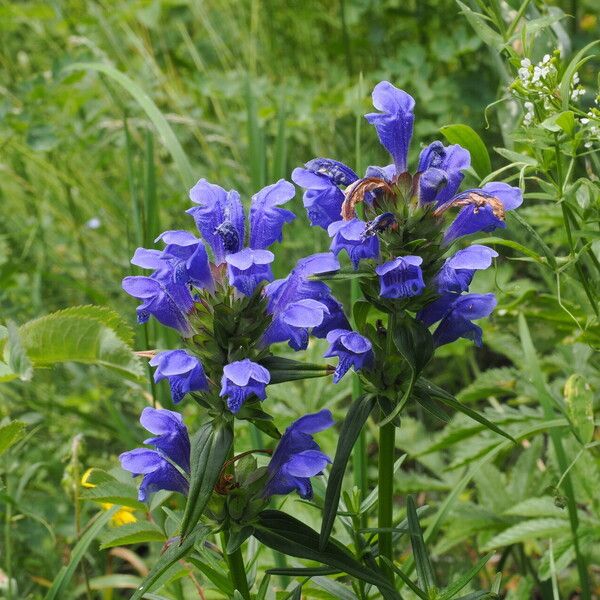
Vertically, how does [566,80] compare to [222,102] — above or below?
above

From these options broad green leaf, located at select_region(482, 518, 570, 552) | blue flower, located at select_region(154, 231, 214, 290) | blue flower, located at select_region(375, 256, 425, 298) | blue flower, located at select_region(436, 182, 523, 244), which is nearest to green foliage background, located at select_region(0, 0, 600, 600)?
broad green leaf, located at select_region(482, 518, 570, 552)

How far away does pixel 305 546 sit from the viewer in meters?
1.05

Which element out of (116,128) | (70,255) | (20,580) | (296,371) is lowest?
(20,580)

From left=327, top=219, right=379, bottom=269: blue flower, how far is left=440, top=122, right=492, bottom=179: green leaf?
279mm

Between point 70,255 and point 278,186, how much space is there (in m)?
2.31

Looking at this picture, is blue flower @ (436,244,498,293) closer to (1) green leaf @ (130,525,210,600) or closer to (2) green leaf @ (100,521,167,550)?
(1) green leaf @ (130,525,210,600)

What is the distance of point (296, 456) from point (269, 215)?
0.30m

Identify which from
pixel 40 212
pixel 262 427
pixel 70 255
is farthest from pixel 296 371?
pixel 70 255

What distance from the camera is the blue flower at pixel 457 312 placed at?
1.12 m

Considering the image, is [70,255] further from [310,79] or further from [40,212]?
[310,79]

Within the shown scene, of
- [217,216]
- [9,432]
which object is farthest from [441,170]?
[9,432]

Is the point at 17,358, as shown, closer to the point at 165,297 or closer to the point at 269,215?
the point at 165,297

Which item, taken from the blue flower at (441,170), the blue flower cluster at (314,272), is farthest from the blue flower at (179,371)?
the blue flower at (441,170)

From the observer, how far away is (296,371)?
105 cm
